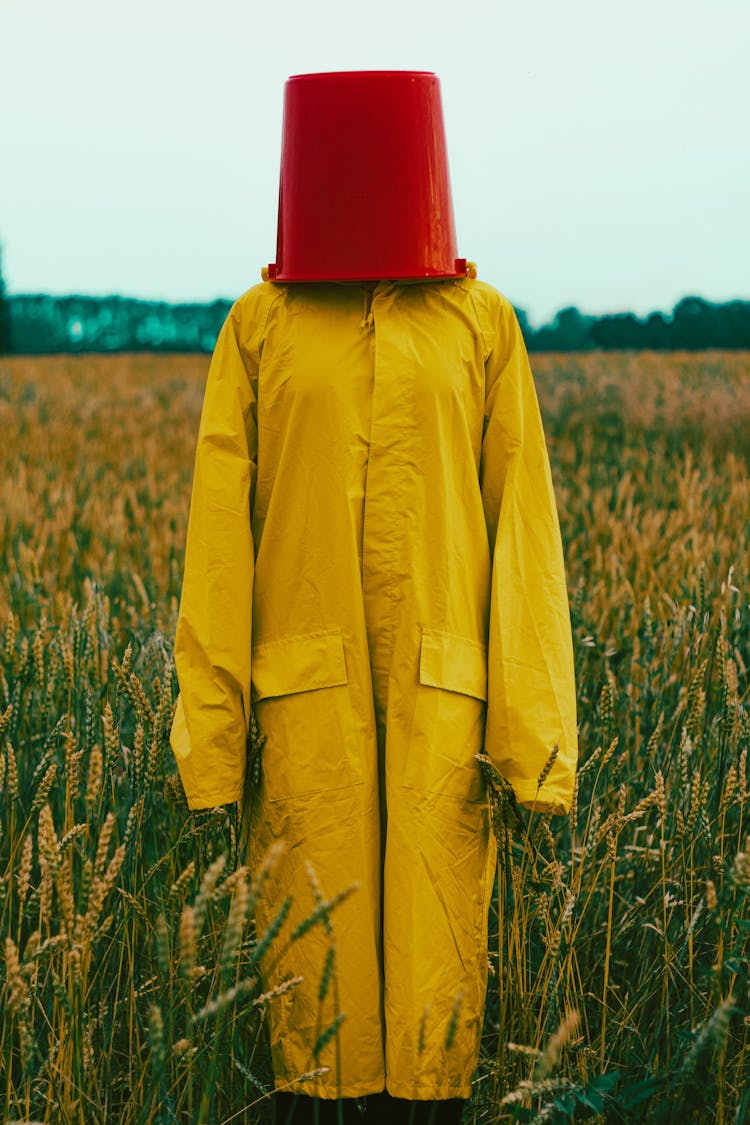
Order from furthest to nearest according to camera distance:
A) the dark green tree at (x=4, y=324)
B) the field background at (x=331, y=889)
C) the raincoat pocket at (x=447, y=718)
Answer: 1. the dark green tree at (x=4, y=324)
2. the raincoat pocket at (x=447, y=718)
3. the field background at (x=331, y=889)

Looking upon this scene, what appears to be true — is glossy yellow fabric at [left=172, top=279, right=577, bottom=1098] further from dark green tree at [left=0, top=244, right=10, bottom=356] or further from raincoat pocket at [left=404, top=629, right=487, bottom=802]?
dark green tree at [left=0, top=244, right=10, bottom=356]

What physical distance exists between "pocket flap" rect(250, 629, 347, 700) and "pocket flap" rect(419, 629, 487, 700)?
13 cm

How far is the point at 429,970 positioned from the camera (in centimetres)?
168

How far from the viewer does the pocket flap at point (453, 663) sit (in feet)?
5.45

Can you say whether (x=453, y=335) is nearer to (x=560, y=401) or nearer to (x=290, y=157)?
(x=290, y=157)

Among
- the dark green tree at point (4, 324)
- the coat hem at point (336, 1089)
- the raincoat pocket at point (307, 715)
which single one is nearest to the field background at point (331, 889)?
the coat hem at point (336, 1089)

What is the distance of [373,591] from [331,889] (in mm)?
477

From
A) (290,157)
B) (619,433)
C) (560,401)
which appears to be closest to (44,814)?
(290,157)

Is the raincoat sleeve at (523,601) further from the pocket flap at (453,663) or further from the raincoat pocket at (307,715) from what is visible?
the raincoat pocket at (307,715)

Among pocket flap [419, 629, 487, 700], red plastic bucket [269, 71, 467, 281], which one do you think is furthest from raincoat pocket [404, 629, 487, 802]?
red plastic bucket [269, 71, 467, 281]

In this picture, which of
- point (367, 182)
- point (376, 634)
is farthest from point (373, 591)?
point (367, 182)

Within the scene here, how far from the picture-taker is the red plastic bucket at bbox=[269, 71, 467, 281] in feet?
5.49

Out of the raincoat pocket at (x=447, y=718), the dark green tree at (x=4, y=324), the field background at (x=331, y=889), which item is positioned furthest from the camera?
the dark green tree at (x=4, y=324)

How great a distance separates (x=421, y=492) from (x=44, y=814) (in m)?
0.74
